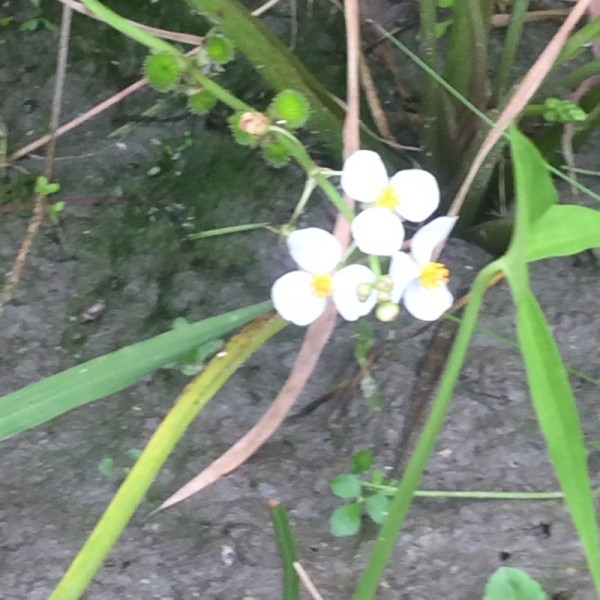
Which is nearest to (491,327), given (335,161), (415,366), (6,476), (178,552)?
(415,366)

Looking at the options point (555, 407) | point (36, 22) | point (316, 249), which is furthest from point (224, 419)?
point (36, 22)

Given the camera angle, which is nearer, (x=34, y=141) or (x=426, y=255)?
(x=426, y=255)

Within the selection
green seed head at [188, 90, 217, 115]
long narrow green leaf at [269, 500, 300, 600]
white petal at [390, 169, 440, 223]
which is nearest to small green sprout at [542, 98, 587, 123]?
white petal at [390, 169, 440, 223]

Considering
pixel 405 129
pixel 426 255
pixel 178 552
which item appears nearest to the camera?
pixel 426 255

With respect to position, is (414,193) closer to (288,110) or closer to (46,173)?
(288,110)

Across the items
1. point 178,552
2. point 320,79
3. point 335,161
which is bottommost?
point 178,552

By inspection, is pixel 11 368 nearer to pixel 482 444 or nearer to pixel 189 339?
pixel 189 339

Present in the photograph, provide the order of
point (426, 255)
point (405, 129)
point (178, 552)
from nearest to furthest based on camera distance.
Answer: point (426, 255)
point (178, 552)
point (405, 129)
